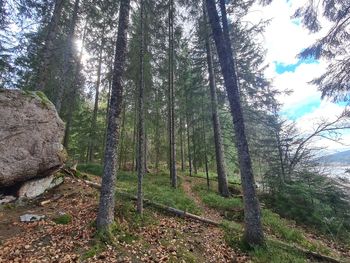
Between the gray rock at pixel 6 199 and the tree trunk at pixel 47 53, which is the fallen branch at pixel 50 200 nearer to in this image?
the gray rock at pixel 6 199

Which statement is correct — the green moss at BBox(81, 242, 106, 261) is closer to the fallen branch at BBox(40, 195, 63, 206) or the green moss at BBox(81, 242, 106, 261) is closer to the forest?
the forest

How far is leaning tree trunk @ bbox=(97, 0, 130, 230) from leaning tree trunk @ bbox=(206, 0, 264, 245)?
286 centimetres

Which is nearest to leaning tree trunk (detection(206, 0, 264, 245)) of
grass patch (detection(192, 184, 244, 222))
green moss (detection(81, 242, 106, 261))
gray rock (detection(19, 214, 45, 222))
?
grass patch (detection(192, 184, 244, 222))

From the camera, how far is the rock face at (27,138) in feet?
20.8

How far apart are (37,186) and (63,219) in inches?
88.2

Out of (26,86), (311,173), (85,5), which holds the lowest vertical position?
(311,173)

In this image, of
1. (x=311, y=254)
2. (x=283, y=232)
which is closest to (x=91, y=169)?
(x=283, y=232)

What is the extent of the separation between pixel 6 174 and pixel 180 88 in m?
12.8

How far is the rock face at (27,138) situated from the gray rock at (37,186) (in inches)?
8.1

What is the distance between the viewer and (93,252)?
438cm

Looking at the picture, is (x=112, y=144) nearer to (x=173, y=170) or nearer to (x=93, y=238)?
(x=93, y=238)

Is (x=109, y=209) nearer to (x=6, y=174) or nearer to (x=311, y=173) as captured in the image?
(x=6, y=174)

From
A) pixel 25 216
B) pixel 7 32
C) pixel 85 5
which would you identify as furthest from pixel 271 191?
pixel 7 32

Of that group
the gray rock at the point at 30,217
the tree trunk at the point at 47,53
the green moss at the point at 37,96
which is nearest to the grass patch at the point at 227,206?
the gray rock at the point at 30,217
